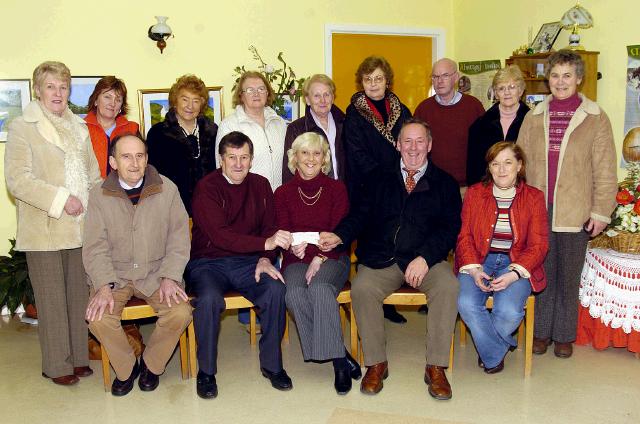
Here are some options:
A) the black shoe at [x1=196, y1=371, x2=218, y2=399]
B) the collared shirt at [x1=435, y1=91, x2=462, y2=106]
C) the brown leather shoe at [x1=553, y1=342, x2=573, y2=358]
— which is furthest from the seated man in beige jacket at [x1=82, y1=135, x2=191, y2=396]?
the brown leather shoe at [x1=553, y1=342, x2=573, y2=358]

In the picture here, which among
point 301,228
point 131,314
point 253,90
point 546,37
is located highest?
point 546,37

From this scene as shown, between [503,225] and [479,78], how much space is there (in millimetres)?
2716

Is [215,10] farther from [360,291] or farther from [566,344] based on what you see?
[566,344]

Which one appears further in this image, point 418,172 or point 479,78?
point 479,78

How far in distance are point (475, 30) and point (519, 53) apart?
926 millimetres

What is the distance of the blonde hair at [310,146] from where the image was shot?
11.4ft

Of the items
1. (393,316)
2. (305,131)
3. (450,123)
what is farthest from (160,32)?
(393,316)

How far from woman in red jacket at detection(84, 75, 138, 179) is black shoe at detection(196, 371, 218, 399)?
1.20 m

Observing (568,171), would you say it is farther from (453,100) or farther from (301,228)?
(301,228)

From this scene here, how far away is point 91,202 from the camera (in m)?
3.24

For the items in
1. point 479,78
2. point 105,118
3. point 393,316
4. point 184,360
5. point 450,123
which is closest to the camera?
point 184,360

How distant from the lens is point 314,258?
3.46m

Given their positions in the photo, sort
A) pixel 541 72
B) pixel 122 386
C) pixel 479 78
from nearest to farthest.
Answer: pixel 122 386, pixel 541 72, pixel 479 78

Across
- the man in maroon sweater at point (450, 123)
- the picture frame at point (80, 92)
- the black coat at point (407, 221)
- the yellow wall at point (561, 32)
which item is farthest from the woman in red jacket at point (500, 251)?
the picture frame at point (80, 92)
